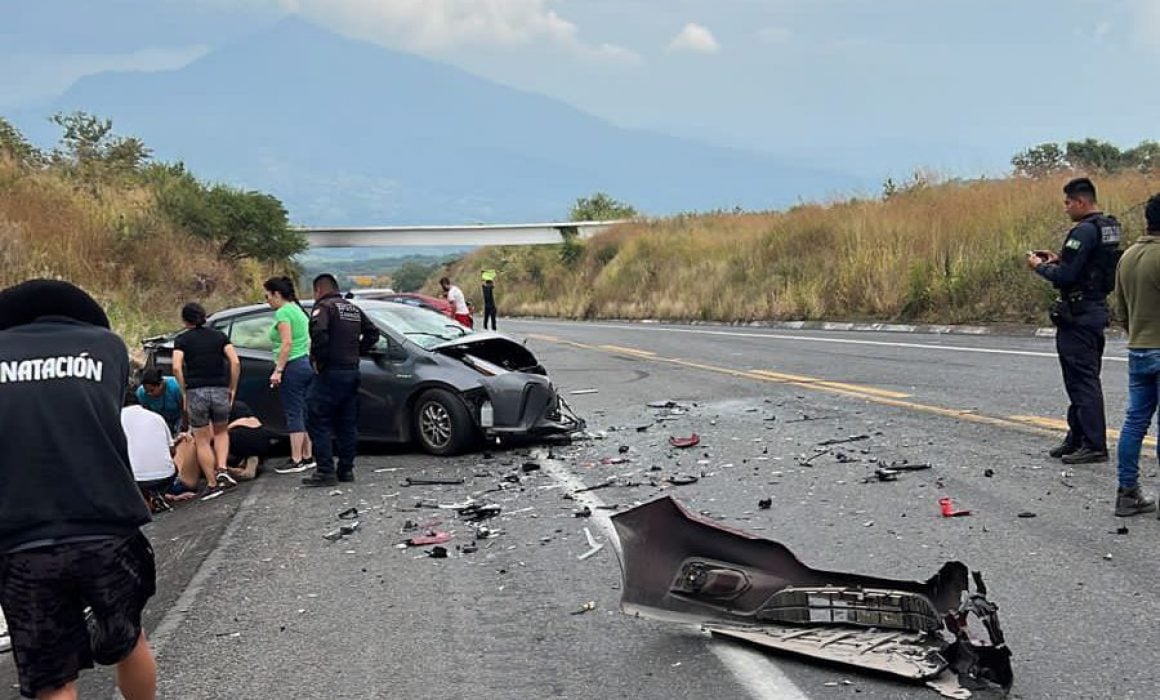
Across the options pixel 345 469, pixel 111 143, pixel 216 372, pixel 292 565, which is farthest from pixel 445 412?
pixel 111 143

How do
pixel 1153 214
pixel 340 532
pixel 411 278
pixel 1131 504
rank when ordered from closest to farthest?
1. pixel 1131 504
2. pixel 1153 214
3. pixel 340 532
4. pixel 411 278

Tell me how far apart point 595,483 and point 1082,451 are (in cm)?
Answer: 360

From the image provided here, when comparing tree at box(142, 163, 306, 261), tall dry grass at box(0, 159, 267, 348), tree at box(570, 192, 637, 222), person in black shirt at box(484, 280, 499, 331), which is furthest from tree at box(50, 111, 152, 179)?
tree at box(570, 192, 637, 222)

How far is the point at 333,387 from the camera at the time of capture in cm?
895

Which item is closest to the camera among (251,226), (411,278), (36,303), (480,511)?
(36,303)

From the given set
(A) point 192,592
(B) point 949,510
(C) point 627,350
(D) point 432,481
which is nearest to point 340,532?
(A) point 192,592

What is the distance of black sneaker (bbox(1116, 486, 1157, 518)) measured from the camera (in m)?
6.05

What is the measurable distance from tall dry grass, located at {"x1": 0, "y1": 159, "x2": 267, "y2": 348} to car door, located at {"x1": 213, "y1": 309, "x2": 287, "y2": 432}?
19.5 ft

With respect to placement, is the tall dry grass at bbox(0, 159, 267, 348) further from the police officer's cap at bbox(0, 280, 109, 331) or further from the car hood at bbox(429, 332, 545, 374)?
the police officer's cap at bbox(0, 280, 109, 331)

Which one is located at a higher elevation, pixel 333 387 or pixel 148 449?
pixel 333 387

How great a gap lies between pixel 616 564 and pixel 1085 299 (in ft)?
13.6

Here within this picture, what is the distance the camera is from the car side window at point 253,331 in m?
10.9

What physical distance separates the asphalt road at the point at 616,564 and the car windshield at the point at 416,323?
4.00 ft

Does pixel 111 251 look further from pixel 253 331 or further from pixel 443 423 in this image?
pixel 443 423
